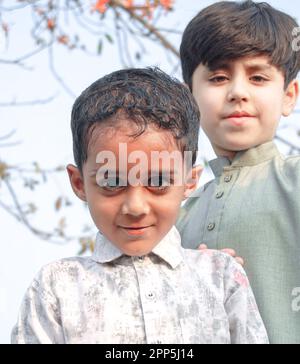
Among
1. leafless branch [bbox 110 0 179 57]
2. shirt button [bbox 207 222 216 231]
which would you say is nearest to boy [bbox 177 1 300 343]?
shirt button [bbox 207 222 216 231]

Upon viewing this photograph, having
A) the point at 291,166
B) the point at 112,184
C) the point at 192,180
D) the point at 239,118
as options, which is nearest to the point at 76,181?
the point at 112,184

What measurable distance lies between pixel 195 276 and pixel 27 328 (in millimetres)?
434

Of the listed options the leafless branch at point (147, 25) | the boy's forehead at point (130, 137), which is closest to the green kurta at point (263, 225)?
the boy's forehead at point (130, 137)

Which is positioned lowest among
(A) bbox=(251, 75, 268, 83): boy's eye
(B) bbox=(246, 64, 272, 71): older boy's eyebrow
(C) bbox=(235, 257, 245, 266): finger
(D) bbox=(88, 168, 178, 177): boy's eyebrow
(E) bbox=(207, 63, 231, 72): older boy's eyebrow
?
(C) bbox=(235, 257, 245, 266): finger

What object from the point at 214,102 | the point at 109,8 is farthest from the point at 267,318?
the point at 109,8

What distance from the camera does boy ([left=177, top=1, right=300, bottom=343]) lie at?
2109 millimetres

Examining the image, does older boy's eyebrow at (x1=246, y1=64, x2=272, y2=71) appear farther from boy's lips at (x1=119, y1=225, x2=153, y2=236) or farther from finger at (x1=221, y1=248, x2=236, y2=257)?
boy's lips at (x1=119, y1=225, x2=153, y2=236)

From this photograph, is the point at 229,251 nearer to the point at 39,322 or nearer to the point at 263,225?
the point at 263,225

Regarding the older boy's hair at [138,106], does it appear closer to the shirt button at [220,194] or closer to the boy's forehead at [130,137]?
the boy's forehead at [130,137]

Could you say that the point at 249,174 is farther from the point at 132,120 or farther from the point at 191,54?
the point at 132,120

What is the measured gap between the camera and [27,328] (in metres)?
1.82

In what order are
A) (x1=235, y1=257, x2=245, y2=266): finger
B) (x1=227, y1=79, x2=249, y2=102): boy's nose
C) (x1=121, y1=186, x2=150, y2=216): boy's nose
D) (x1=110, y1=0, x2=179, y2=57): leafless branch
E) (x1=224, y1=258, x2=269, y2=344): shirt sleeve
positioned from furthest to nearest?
1. (x1=110, y1=0, x2=179, y2=57): leafless branch
2. (x1=227, y1=79, x2=249, y2=102): boy's nose
3. (x1=235, y1=257, x2=245, y2=266): finger
4. (x1=224, y1=258, x2=269, y2=344): shirt sleeve
5. (x1=121, y1=186, x2=150, y2=216): boy's nose

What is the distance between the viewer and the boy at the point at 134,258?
1.78 metres

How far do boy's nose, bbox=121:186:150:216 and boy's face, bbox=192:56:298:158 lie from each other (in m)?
0.58
